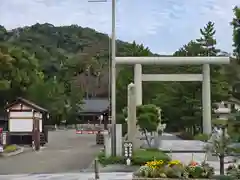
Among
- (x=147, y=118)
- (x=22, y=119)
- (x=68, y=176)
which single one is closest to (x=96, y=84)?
(x=22, y=119)

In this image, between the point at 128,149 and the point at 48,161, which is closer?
the point at 128,149

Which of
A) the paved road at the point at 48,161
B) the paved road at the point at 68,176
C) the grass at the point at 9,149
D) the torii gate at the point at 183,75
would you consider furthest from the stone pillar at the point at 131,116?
the torii gate at the point at 183,75

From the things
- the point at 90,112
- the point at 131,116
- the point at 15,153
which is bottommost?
the point at 15,153

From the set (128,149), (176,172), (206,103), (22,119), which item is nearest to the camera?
(176,172)

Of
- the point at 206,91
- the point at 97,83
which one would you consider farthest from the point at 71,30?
the point at 206,91

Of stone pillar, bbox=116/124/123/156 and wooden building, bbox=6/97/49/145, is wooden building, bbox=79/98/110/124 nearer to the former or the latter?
wooden building, bbox=6/97/49/145

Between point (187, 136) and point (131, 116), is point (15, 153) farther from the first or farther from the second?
point (187, 136)

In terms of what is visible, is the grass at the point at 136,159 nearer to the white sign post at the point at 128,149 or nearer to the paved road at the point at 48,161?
the white sign post at the point at 128,149

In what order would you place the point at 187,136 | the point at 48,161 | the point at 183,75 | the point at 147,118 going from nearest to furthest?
the point at 48,161, the point at 147,118, the point at 183,75, the point at 187,136

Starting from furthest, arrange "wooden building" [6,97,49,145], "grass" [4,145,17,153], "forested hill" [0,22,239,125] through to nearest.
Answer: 1. "forested hill" [0,22,239,125]
2. "wooden building" [6,97,49,145]
3. "grass" [4,145,17,153]

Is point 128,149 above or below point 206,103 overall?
below

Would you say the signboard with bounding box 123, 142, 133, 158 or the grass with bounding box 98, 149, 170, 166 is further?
the signboard with bounding box 123, 142, 133, 158

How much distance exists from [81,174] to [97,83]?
69.0 metres

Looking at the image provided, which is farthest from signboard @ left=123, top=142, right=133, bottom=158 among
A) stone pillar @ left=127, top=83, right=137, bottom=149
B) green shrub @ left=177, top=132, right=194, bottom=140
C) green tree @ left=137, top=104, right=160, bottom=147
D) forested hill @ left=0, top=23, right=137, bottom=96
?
forested hill @ left=0, top=23, right=137, bottom=96
